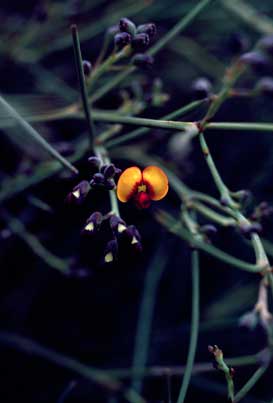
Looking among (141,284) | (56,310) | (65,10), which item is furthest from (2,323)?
(65,10)

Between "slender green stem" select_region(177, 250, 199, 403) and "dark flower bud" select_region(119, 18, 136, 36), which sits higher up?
"dark flower bud" select_region(119, 18, 136, 36)

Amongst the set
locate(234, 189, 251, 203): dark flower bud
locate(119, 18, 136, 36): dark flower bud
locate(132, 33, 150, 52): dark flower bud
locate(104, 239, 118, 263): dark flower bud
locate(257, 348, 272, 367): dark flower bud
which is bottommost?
locate(257, 348, 272, 367): dark flower bud

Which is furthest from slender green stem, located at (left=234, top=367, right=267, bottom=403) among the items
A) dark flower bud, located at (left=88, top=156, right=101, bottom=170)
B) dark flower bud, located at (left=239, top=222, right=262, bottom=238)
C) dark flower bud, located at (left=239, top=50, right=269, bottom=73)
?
dark flower bud, located at (left=239, top=50, right=269, bottom=73)

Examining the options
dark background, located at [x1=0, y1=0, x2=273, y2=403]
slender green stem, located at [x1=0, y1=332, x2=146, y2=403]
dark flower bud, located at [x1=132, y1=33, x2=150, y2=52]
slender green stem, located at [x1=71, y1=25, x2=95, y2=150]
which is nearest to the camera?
slender green stem, located at [x1=71, y1=25, x2=95, y2=150]

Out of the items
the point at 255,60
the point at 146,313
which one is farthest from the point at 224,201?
the point at 146,313

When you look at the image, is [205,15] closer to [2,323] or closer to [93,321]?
[93,321]

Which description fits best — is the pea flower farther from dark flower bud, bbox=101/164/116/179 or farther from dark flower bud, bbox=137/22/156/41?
dark flower bud, bbox=137/22/156/41

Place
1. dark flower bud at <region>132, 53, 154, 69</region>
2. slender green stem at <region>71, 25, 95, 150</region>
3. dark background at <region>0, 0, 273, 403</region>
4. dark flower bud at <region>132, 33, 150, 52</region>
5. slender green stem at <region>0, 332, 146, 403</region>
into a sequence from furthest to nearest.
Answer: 1. dark background at <region>0, 0, 273, 403</region>
2. slender green stem at <region>0, 332, 146, 403</region>
3. dark flower bud at <region>132, 53, 154, 69</region>
4. dark flower bud at <region>132, 33, 150, 52</region>
5. slender green stem at <region>71, 25, 95, 150</region>

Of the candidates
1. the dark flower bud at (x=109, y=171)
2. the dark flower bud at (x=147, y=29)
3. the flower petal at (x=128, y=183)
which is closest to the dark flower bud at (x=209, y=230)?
the flower petal at (x=128, y=183)
